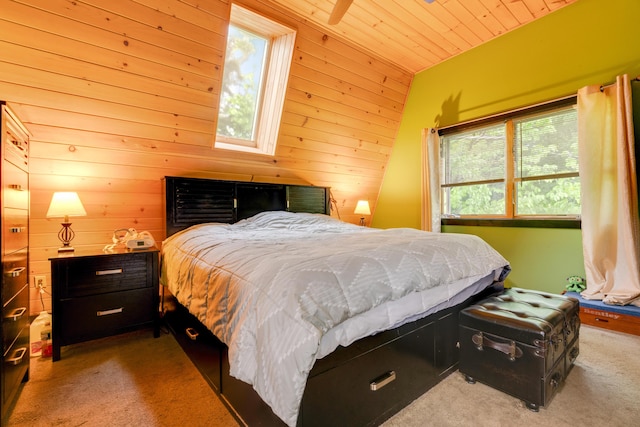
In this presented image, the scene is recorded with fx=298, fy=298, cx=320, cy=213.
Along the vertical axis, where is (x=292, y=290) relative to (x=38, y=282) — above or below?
above

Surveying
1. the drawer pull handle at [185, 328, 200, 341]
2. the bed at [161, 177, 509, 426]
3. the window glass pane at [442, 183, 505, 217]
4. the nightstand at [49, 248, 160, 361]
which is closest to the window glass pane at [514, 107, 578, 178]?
the window glass pane at [442, 183, 505, 217]

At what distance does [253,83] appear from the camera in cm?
315

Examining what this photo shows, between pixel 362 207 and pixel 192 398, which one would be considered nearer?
pixel 192 398

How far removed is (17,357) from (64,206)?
1044 millimetres

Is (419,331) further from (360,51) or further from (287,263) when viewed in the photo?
(360,51)

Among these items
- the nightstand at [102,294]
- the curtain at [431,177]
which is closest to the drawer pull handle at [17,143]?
the nightstand at [102,294]

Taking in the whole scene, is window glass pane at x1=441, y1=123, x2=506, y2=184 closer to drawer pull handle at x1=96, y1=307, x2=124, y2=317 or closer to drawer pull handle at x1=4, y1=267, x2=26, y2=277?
drawer pull handle at x1=96, y1=307, x2=124, y2=317

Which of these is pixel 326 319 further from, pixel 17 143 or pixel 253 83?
pixel 253 83

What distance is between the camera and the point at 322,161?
375 centimetres

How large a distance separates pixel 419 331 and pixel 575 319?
1069 millimetres

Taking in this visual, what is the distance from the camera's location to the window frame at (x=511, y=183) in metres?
2.86

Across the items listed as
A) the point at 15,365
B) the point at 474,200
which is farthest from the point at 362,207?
the point at 15,365

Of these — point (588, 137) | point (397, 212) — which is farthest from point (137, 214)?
point (588, 137)

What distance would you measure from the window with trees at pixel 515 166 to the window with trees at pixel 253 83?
2.16 metres
